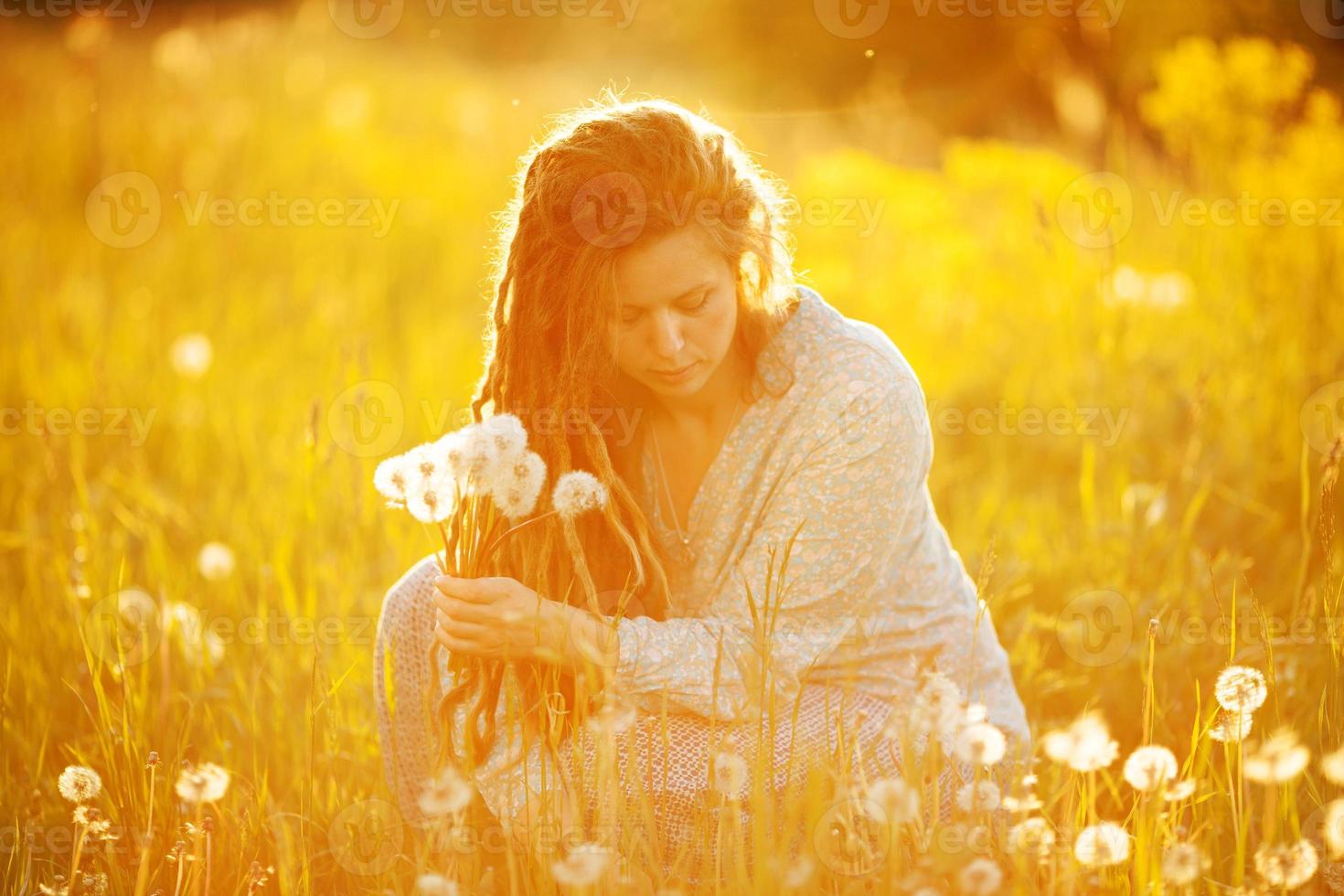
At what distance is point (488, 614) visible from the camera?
5.59 ft

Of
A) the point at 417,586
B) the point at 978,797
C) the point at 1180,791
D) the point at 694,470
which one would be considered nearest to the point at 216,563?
the point at 417,586

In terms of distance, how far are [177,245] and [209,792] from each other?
15.3ft

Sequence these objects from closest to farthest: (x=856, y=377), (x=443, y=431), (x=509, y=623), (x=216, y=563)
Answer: (x=509, y=623) → (x=856, y=377) → (x=216, y=563) → (x=443, y=431)

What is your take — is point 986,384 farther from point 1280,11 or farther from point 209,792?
point 1280,11

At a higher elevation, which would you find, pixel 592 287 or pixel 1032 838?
pixel 592 287

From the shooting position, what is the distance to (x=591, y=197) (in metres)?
1.91

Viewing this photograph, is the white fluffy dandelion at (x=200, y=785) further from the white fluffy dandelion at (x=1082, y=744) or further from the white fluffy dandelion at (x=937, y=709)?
the white fluffy dandelion at (x=1082, y=744)

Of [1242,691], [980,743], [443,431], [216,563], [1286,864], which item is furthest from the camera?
[443,431]

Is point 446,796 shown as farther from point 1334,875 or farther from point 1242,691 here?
point 1334,875

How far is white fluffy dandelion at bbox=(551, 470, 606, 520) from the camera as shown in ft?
5.52

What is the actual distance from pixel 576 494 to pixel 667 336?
0.38 meters

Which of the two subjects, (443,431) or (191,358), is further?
(191,358)

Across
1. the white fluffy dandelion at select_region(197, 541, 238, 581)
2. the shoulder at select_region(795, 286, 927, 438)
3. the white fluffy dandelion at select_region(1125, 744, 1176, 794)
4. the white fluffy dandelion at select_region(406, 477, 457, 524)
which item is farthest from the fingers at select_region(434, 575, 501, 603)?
the white fluffy dandelion at select_region(197, 541, 238, 581)

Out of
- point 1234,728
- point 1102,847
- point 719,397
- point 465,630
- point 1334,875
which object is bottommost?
point 1334,875
